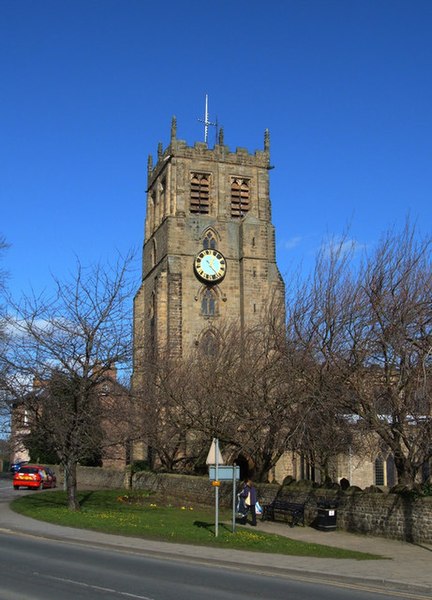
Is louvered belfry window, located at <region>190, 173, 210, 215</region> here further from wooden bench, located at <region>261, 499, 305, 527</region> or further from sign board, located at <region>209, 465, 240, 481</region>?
sign board, located at <region>209, 465, 240, 481</region>

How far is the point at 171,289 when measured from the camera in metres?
52.2

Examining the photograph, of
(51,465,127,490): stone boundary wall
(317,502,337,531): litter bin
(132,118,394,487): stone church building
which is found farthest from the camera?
(132,118,394,487): stone church building

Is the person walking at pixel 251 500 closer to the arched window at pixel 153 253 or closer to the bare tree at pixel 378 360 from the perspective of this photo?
the bare tree at pixel 378 360

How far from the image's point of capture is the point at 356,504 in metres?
20.3

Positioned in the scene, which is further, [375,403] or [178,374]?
[178,374]

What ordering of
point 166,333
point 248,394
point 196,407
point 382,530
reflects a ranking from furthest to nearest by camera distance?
point 166,333, point 196,407, point 248,394, point 382,530

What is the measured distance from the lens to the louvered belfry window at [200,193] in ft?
185

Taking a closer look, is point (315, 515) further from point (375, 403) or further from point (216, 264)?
point (216, 264)

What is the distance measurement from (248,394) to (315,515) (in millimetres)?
6147

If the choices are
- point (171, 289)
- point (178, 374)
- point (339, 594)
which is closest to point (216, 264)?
point (171, 289)

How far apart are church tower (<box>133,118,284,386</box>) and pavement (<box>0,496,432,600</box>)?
3124 cm

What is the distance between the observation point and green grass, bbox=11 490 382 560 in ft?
53.9

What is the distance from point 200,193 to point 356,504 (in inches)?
1559

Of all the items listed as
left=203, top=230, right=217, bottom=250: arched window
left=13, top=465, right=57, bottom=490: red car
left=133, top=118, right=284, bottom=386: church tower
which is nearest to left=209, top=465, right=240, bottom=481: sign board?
left=13, top=465, right=57, bottom=490: red car
